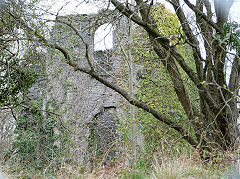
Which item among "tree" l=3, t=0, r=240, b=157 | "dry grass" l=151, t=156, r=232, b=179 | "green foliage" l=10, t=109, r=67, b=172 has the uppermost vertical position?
"tree" l=3, t=0, r=240, b=157

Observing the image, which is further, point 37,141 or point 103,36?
point 37,141

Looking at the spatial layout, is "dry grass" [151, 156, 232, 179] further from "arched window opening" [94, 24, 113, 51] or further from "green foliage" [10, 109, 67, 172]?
"green foliage" [10, 109, 67, 172]

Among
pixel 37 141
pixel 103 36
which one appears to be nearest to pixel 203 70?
pixel 103 36

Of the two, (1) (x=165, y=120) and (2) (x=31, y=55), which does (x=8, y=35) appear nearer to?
(2) (x=31, y=55)

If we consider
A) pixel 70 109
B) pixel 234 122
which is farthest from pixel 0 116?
pixel 234 122

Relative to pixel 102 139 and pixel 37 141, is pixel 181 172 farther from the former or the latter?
pixel 37 141

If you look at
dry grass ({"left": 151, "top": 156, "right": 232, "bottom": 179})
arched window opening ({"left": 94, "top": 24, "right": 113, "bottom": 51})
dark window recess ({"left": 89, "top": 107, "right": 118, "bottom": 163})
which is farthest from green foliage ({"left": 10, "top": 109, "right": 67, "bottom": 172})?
dry grass ({"left": 151, "top": 156, "right": 232, "bottom": 179})

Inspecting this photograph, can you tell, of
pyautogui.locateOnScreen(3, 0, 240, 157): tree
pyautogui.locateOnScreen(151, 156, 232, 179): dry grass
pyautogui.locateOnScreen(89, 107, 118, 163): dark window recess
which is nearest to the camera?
pyautogui.locateOnScreen(151, 156, 232, 179): dry grass

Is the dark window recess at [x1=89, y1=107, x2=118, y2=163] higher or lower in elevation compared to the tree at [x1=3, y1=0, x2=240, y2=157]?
lower

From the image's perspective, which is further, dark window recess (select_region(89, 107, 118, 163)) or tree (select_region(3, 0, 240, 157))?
dark window recess (select_region(89, 107, 118, 163))

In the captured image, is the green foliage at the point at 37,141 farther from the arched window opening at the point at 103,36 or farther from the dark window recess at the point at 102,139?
the arched window opening at the point at 103,36

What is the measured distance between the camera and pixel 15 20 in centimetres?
391

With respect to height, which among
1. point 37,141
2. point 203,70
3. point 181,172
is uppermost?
point 203,70

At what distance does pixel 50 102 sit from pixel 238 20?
6323 mm
